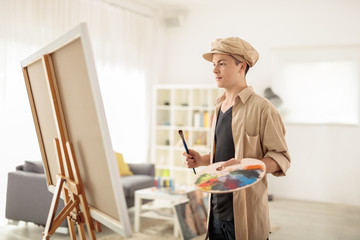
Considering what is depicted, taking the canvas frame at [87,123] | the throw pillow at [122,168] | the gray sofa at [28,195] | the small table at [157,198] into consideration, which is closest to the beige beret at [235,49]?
the canvas frame at [87,123]

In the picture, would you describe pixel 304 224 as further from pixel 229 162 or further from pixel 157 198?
pixel 229 162

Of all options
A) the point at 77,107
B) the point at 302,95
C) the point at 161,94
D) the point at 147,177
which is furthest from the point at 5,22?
the point at 302,95

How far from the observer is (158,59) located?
770 centimetres

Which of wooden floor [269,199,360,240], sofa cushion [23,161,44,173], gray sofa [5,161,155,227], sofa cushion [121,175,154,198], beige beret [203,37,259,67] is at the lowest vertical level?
wooden floor [269,199,360,240]

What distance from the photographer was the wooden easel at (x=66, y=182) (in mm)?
1642

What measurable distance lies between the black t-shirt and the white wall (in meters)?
4.88

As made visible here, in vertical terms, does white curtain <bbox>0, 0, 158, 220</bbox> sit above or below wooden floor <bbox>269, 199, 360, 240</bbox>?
above

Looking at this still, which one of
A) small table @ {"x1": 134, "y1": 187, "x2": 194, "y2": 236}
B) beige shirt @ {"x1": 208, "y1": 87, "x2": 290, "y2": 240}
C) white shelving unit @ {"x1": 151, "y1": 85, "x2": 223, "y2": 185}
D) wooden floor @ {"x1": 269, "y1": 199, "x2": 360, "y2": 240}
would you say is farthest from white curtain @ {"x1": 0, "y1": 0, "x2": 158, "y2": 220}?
beige shirt @ {"x1": 208, "y1": 87, "x2": 290, "y2": 240}

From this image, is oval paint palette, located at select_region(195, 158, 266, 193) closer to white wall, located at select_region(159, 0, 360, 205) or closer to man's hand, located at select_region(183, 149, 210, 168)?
man's hand, located at select_region(183, 149, 210, 168)

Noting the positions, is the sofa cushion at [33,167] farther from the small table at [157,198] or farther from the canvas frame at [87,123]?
the canvas frame at [87,123]

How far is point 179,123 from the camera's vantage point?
728cm

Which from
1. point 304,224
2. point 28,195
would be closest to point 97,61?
point 28,195

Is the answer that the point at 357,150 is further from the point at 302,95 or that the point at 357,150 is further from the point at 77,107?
the point at 77,107

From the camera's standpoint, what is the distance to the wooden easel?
5.39 feet
